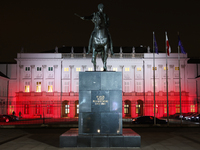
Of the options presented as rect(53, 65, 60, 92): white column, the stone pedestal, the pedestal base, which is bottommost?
the pedestal base

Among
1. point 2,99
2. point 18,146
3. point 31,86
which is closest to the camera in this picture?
point 18,146

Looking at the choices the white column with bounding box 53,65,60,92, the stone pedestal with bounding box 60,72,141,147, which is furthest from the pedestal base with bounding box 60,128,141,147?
the white column with bounding box 53,65,60,92

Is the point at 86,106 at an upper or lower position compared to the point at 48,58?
lower

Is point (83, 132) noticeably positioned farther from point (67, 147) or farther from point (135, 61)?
point (135, 61)

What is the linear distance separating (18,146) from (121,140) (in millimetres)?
4738

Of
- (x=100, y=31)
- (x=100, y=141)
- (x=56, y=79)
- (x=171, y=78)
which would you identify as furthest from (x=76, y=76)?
(x=100, y=141)

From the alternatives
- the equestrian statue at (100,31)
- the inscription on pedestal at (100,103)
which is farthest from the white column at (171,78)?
the inscription on pedestal at (100,103)

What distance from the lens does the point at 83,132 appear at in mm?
12539

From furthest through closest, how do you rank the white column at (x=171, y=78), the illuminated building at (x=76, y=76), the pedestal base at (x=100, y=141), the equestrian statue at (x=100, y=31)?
the white column at (x=171, y=78)
the illuminated building at (x=76, y=76)
the equestrian statue at (x=100, y=31)
the pedestal base at (x=100, y=141)

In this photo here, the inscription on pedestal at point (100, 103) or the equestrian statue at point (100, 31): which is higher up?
the equestrian statue at point (100, 31)

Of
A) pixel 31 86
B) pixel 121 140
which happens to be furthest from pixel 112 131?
pixel 31 86

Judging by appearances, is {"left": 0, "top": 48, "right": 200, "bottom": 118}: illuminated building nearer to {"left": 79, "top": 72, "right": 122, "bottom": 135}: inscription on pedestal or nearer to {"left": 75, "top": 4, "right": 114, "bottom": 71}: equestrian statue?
{"left": 75, "top": 4, "right": 114, "bottom": 71}: equestrian statue

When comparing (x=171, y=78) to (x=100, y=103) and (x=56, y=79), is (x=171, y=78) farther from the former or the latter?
(x=100, y=103)

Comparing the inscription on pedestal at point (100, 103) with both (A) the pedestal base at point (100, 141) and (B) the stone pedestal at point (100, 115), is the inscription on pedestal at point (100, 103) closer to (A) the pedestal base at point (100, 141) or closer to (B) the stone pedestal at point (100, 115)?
(B) the stone pedestal at point (100, 115)
